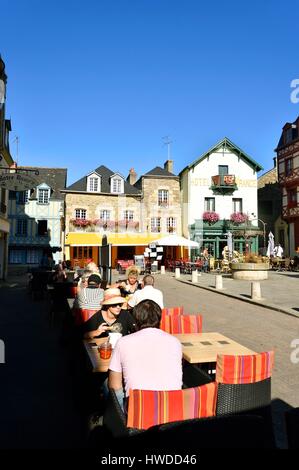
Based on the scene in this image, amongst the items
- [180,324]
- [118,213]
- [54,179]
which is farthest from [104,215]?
[180,324]

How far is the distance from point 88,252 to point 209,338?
24.3 m

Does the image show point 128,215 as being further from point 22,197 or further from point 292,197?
point 292,197

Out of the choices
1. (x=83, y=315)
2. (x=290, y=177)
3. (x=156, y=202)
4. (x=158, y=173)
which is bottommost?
(x=83, y=315)

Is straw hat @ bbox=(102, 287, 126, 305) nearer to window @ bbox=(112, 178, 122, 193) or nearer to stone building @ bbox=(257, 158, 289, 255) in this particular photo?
window @ bbox=(112, 178, 122, 193)

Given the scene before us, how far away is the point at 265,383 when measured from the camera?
8.96 feet

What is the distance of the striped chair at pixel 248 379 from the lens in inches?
101

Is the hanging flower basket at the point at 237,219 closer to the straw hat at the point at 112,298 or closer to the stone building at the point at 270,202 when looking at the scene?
the stone building at the point at 270,202

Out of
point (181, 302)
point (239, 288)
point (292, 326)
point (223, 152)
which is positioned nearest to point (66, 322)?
point (292, 326)

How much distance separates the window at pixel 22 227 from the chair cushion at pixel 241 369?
2865cm

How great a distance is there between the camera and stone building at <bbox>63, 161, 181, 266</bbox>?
1090 inches

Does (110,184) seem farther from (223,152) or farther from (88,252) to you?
(223,152)

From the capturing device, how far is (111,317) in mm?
4477

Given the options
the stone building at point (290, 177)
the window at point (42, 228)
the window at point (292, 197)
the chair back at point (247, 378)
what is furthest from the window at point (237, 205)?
the chair back at point (247, 378)

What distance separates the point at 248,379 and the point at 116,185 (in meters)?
27.7
